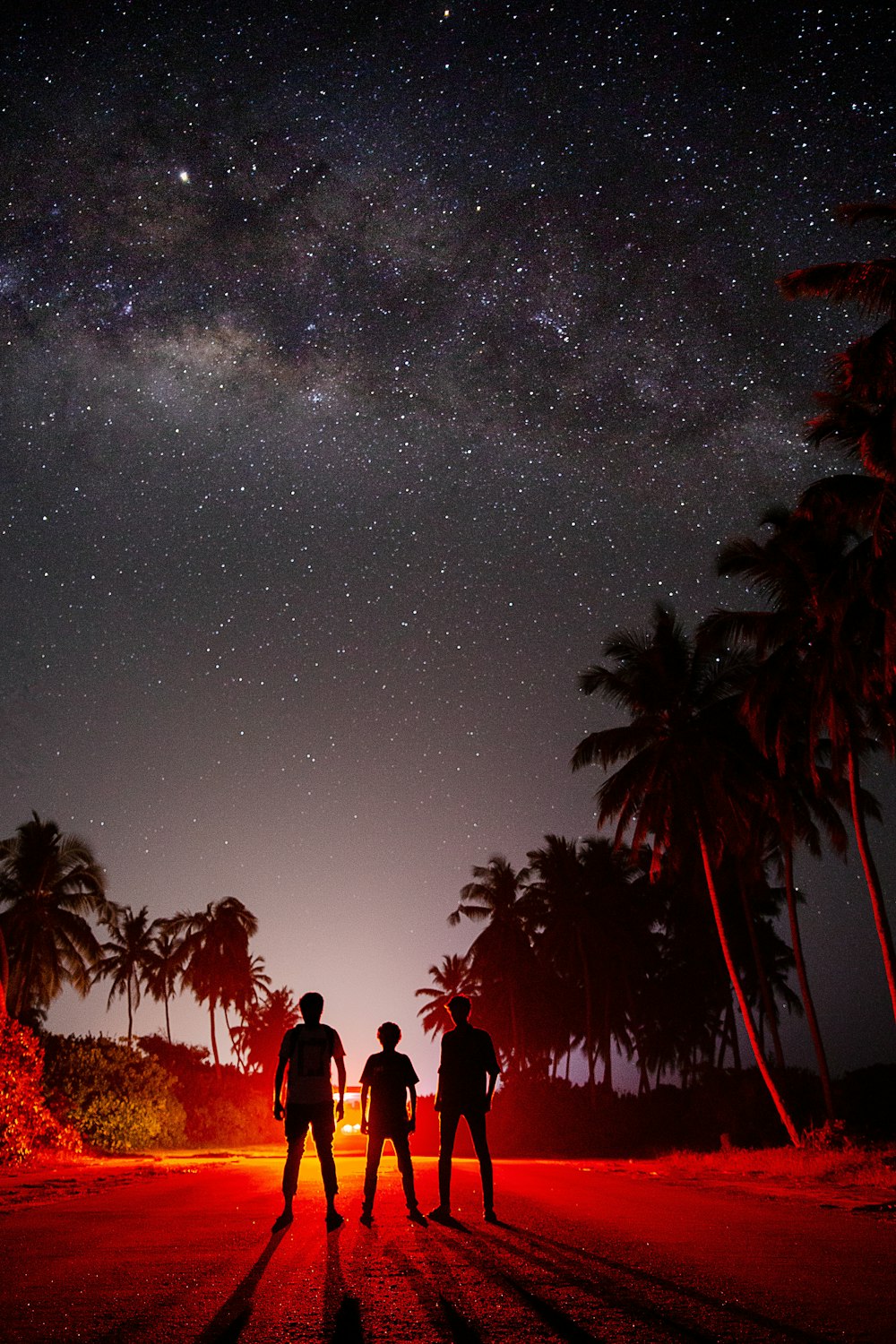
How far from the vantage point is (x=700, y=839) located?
84.2 feet

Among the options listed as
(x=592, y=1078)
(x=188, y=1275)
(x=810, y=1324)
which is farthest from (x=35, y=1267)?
(x=592, y=1078)

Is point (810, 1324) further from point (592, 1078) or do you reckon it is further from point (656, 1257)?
point (592, 1078)

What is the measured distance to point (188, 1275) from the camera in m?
5.67

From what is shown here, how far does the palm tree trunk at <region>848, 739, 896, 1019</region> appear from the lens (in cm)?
1839

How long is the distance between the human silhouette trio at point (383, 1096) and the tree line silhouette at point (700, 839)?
417 inches

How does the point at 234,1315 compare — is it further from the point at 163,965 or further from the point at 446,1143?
the point at 163,965

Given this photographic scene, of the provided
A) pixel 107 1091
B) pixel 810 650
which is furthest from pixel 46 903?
pixel 810 650

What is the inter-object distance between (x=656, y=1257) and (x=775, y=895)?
4437cm

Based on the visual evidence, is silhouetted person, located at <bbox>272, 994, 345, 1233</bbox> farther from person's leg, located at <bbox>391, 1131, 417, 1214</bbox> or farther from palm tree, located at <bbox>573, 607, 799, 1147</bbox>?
palm tree, located at <bbox>573, 607, 799, 1147</bbox>

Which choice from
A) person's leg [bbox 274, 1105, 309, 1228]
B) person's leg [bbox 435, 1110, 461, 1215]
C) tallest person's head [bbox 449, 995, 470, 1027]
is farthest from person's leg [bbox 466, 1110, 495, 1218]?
person's leg [bbox 274, 1105, 309, 1228]

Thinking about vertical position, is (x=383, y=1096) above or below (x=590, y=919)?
below

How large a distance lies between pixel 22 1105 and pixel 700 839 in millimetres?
16408

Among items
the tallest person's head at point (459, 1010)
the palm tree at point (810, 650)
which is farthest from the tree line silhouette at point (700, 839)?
the tallest person's head at point (459, 1010)

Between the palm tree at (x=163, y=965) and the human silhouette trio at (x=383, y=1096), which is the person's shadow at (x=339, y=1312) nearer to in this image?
the human silhouette trio at (x=383, y=1096)
